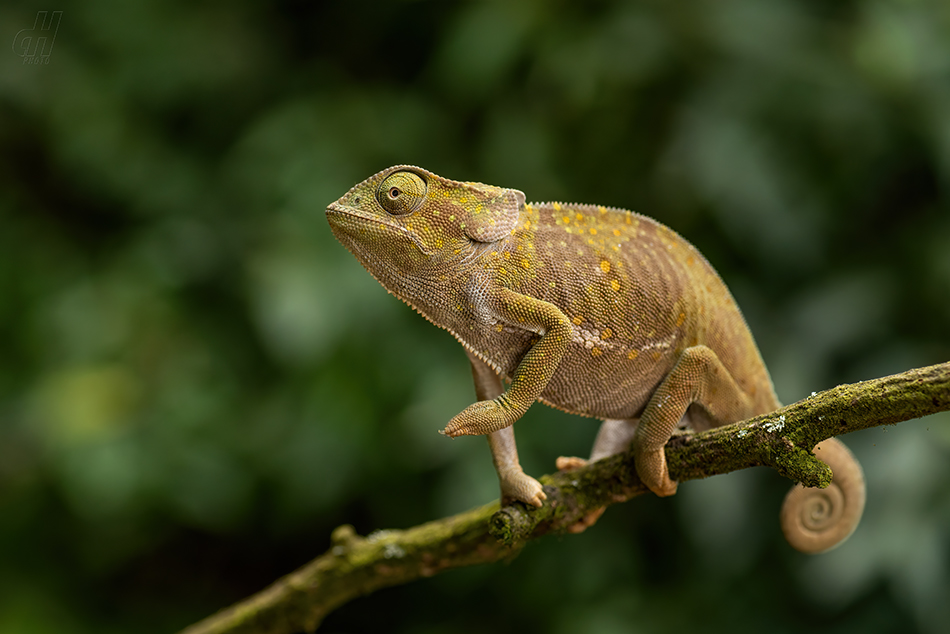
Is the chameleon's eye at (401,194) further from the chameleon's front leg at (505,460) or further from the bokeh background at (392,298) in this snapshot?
the bokeh background at (392,298)

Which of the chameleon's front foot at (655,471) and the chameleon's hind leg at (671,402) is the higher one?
the chameleon's hind leg at (671,402)

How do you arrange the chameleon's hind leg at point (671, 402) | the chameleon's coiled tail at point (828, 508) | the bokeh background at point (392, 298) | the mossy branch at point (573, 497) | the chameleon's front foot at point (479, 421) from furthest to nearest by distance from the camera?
the bokeh background at point (392, 298) → the chameleon's coiled tail at point (828, 508) → the chameleon's hind leg at point (671, 402) → the chameleon's front foot at point (479, 421) → the mossy branch at point (573, 497)

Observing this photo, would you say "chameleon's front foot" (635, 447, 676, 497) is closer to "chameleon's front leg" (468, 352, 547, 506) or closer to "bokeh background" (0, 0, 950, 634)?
"chameleon's front leg" (468, 352, 547, 506)

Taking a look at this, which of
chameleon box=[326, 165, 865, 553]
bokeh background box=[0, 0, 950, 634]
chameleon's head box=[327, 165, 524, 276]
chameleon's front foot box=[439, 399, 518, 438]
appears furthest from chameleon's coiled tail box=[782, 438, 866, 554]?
bokeh background box=[0, 0, 950, 634]

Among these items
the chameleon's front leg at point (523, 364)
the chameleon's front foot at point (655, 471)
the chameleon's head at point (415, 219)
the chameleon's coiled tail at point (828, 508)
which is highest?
the chameleon's head at point (415, 219)

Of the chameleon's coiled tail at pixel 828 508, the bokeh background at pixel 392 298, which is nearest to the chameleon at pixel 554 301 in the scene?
the chameleon's coiled tail at pixel 828 508

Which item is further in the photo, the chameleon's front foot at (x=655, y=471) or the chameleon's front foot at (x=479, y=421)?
the chameleon's front foot at (x=655, y=471)

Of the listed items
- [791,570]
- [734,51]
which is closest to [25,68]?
[734,51]

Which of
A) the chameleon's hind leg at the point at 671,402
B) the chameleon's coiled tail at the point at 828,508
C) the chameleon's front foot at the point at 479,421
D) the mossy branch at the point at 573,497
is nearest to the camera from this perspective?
the mossy branch at the point at 573,497
